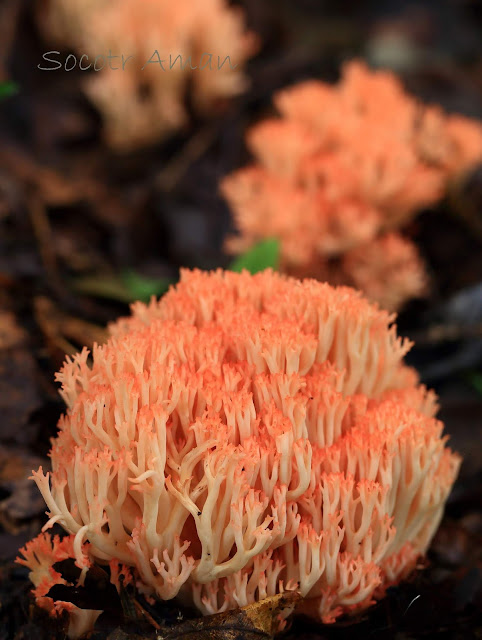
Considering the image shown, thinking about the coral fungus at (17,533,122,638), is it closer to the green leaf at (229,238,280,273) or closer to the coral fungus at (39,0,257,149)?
the green leaf at (229,238,280,273)

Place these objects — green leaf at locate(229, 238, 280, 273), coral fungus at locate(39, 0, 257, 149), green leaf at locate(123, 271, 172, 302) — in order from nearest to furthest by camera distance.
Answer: green leaf at locate(229, 238, 280, 273) < green leaf at locate(123, 271, 172, 302) < coral fungus at locate(39, 0, 257, 149)

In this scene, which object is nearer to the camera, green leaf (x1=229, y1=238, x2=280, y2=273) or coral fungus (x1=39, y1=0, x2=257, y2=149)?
green leaf (x1=229, y1=238, x2=280, y2=273)

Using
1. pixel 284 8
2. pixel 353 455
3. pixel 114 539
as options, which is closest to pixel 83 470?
pixel 114 539

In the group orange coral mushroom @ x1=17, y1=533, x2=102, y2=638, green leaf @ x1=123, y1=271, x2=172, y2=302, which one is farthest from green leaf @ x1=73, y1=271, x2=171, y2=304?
orange coral mushroom @ x1=17, y1=533, x2=102, y2=638

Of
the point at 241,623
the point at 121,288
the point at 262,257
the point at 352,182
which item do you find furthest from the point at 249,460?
the point at 352,182

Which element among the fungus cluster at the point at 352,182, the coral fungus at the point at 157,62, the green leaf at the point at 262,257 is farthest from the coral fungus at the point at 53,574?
the coral fungus at the point at 157,62
